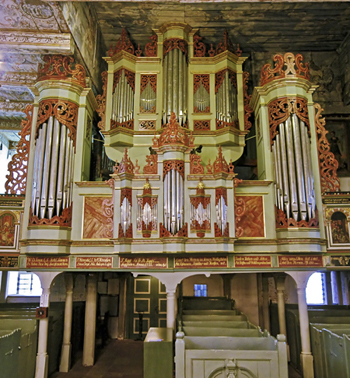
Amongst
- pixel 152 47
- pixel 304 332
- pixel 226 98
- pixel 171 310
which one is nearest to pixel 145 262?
pixel 171 310

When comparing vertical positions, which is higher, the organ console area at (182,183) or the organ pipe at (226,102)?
the organ pipe at (226,102)

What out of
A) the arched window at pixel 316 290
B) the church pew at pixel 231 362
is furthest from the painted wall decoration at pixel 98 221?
the arched window at pixel 316 290

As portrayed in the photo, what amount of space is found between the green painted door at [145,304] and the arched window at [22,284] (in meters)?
3.41

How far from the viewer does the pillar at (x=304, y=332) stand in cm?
748

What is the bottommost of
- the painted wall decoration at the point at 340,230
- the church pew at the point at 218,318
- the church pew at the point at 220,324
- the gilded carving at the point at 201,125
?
the church pew at the point at 220,324

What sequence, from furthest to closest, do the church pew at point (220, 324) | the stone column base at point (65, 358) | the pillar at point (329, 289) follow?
the pillar at point (329, 289) < the stone column base at point (65, 358) < the church pew at point (220, 324)

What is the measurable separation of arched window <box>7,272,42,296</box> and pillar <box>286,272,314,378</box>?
30.2ft

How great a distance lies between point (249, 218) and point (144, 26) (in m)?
6.57

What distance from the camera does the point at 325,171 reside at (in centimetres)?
907

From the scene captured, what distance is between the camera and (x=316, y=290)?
12125 millimetres

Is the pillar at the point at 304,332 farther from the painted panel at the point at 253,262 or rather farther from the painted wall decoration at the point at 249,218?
the painted wall decoration at the point at 249,218

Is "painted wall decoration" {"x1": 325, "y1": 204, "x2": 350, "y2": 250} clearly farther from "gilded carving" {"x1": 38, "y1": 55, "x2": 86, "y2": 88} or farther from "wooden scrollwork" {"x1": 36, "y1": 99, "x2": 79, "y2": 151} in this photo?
"gilded carving" {"x1": 38, "y1": 55, "x2": 86, "y2": 88}

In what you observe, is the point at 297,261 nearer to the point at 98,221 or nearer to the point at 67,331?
the point at 98,221

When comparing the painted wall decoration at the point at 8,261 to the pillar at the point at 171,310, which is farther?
the painted wall decoration at the point at 8,261
